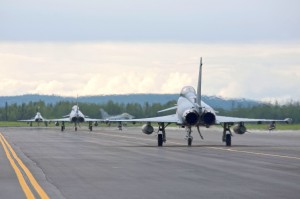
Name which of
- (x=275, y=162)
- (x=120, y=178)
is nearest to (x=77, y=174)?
(x=120, y=178)

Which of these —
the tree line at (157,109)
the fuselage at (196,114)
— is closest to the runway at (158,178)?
the fuselage at (196,114)

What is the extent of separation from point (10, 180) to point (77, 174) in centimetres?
283

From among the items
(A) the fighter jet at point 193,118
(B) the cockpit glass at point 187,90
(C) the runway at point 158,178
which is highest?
(B) the cockpit glass at point 187,90

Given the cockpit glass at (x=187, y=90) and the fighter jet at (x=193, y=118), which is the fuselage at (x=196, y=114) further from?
the cockpit glass at (x=187, y=90)

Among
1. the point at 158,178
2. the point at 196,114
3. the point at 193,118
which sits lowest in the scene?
the point at 158,178

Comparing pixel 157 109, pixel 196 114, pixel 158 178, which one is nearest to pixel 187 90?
pixel 196 114

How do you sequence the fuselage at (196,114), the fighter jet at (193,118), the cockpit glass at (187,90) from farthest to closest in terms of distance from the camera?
the cockpit glass at (187,90), the fighter jet at (193,118), the fuselage at (196,114)

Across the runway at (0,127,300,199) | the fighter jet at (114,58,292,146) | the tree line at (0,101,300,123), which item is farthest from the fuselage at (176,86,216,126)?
the tree line at (0,101,300,123)

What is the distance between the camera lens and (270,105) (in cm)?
9619

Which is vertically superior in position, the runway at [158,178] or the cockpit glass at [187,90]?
the cockpit glass at [187,90]

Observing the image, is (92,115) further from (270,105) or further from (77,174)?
(77,174)

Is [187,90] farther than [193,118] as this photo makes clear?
Yes

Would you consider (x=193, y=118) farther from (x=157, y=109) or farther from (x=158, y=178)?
(x=157, y=109)

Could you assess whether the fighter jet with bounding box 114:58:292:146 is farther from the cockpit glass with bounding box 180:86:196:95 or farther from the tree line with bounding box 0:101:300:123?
the tree line with bounding box 0:101:300:123
